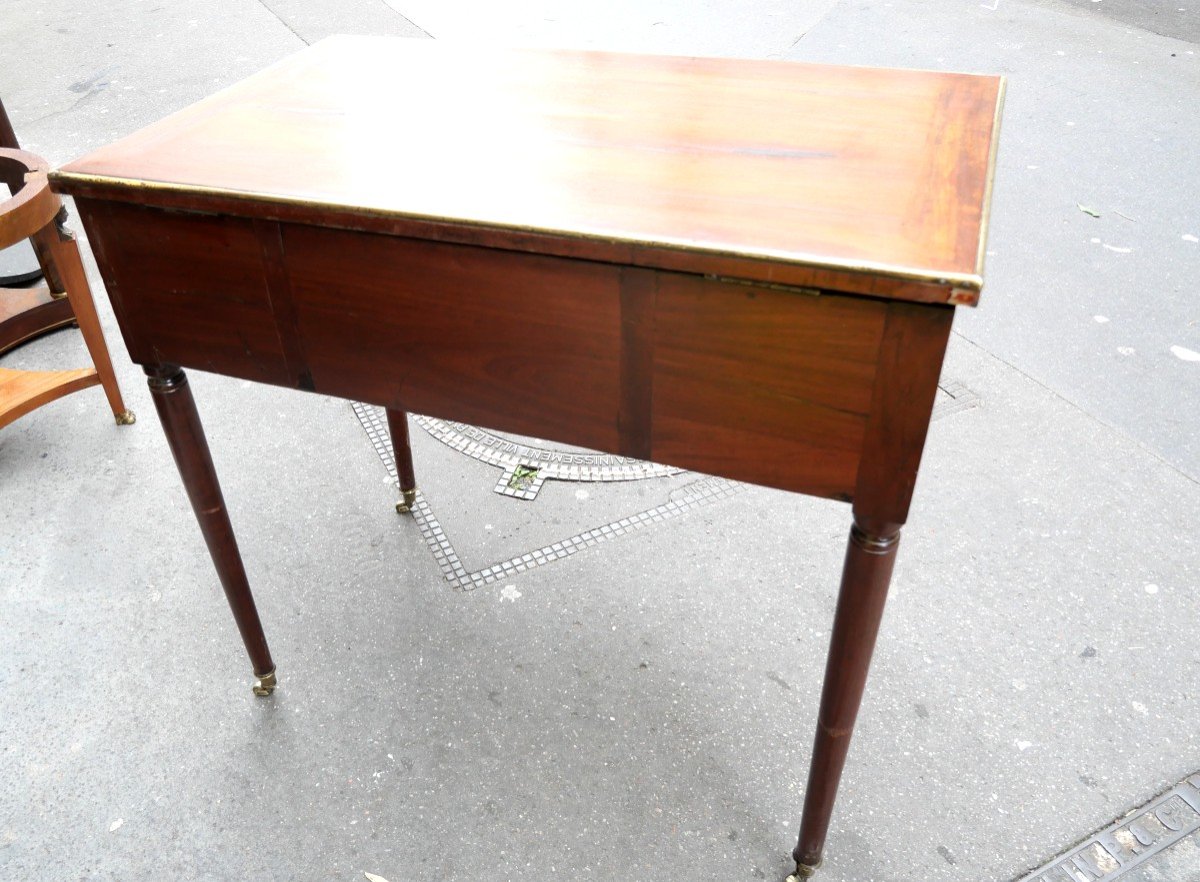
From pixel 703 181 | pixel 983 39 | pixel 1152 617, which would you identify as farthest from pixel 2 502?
pixel 983 39

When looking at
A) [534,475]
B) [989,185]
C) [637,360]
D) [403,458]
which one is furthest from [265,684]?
[989,185]

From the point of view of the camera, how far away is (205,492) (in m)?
1.33

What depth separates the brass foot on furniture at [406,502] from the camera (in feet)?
6.46

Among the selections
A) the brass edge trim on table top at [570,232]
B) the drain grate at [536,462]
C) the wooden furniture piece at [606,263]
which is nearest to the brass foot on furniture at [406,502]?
the drain grate at [536,462]

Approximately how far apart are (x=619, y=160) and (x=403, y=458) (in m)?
1.02

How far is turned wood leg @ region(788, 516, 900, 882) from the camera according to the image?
985 millimetres

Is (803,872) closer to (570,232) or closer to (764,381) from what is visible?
(764,381)

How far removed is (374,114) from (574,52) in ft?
1.31

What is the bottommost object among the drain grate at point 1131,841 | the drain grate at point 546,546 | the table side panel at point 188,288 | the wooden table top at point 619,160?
the drain grate at point 546,546

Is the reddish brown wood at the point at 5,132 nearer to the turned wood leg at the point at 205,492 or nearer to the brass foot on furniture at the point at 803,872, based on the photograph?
the turned wood leg at the point at 205,492

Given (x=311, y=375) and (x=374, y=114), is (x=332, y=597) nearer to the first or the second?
(x=311, y=375)

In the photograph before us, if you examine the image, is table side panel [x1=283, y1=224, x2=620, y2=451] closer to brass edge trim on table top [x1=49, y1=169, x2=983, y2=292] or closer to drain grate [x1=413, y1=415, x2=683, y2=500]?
brass edge trim on table top [x1=49, y1=169, x2=983, y2=292]

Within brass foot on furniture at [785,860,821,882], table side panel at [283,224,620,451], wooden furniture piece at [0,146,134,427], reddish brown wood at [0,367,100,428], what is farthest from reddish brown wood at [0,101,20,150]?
brass foot on furniture at [785,860,821,882]

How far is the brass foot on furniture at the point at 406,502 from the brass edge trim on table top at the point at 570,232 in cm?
99
